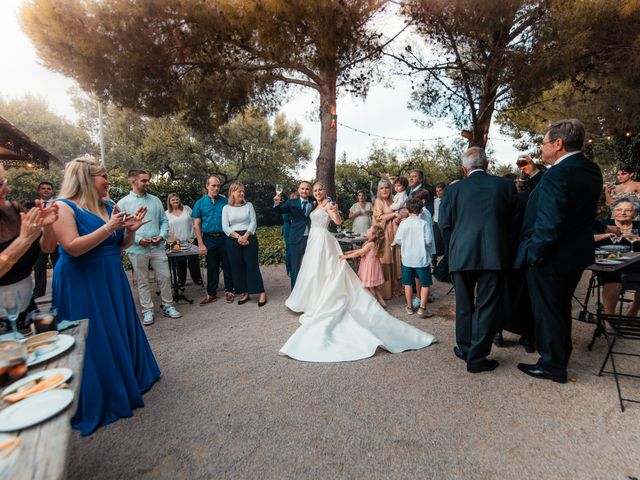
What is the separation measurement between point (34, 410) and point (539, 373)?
3519mm

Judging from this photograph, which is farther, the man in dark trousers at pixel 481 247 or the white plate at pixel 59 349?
the man in dark trousers at pixel 481 247

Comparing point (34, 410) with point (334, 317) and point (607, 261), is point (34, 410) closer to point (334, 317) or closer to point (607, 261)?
point (334, 317)

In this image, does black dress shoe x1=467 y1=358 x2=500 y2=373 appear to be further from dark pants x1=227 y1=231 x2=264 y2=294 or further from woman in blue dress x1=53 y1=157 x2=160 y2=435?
dark pants x1=227 y1=231 x2=264 y2=294

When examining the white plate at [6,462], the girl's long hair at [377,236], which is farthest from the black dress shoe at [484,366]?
the white plate at [6,462]

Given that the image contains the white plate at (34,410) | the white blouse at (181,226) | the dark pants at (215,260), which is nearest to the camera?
the white plate at (34,410)

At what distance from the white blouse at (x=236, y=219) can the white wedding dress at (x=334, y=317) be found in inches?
42.7

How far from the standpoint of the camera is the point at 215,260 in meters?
6.10

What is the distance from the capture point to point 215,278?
6.10 meters

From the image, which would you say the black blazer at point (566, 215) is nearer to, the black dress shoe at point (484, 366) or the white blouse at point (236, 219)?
the black dress shoe at point (484, 366)

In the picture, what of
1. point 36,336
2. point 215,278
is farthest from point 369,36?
point 36,336

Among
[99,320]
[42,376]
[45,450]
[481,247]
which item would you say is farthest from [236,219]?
[45,450]

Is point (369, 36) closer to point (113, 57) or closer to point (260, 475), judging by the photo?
point (113, 57)

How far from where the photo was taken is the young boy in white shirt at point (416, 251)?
4824 mm

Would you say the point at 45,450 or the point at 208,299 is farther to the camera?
the point at 208,299
